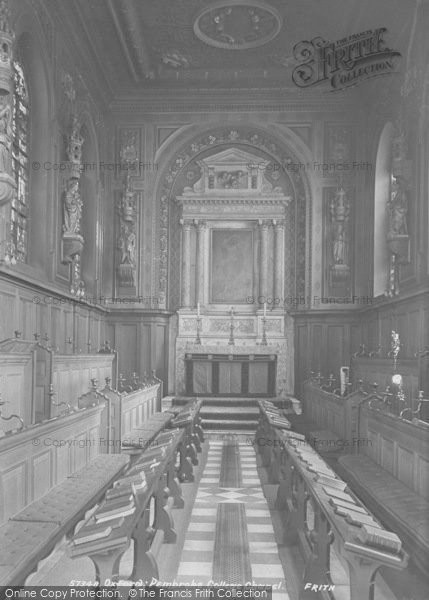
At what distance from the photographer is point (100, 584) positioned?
10.8 feet

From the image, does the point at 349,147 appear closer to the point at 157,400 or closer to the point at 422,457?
the point at 157,400

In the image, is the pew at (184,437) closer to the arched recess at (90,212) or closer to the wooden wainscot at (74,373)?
the wooden wainscot at (74,373)

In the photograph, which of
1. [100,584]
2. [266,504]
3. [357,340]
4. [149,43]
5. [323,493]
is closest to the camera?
[100,584]

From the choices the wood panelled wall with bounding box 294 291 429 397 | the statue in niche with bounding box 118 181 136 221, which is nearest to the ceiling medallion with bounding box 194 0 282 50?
the statue in niche with bounding box 118 181 136 221

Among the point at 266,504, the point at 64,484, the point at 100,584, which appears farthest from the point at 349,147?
the point at 100,584

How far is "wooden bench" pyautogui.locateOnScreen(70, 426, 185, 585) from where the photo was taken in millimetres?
3209

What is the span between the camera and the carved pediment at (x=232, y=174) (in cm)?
1636

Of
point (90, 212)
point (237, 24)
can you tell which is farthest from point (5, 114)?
point (237, 24)

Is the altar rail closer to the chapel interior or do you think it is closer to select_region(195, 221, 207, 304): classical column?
the chapel interior

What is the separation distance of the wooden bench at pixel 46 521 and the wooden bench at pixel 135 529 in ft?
1.63

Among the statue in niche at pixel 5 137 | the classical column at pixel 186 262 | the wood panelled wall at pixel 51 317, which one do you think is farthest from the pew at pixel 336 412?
the statue in niche at pixel 5 137

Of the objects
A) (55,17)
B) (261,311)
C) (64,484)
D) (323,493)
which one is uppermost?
(55,17)

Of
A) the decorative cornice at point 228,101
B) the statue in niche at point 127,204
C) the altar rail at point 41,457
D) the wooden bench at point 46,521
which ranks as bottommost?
the wooden bench at point 46,521

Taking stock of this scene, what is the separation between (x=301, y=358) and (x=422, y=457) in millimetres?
10540
